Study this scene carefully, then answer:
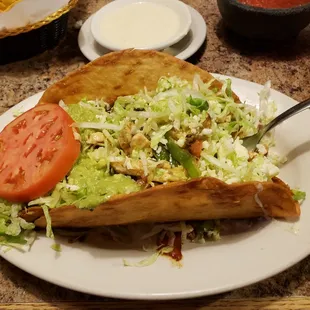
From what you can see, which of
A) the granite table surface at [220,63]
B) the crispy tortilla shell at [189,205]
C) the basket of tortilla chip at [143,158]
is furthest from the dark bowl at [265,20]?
the crispy tortilla shell at [189,205]

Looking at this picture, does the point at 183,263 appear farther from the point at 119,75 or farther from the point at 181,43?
the point at 181,43

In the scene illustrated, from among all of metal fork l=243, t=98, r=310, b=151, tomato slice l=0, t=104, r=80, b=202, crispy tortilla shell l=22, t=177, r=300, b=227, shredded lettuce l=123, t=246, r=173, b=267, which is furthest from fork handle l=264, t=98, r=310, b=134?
tomato slice l=0, t=104, r=80, b=202

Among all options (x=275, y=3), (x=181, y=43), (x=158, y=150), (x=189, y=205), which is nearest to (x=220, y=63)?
(x=181, y=43)

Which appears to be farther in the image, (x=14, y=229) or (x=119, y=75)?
(x=119, y=75)

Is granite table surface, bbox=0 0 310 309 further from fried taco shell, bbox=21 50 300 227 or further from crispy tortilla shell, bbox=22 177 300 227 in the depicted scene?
crispy tortilla shell, bbox=22 177 300 227

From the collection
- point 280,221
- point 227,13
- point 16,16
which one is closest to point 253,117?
point 280,221

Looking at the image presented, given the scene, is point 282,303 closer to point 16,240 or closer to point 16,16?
point 16,240

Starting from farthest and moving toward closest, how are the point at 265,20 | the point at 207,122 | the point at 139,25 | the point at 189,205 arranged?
1. the point at 139,25
2. the point at 265,20
3. the point at 207,122
4. the point at 189,205
